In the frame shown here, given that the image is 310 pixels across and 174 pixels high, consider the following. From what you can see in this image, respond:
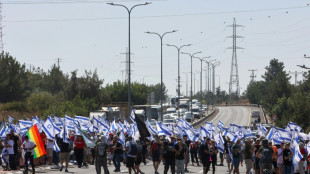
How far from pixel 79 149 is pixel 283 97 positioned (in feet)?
207

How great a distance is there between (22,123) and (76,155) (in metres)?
3.33

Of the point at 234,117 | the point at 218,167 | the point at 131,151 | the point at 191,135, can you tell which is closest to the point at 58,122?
the point at 191,135

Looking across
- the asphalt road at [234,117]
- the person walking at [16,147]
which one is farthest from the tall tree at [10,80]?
the person walking at [16,147]

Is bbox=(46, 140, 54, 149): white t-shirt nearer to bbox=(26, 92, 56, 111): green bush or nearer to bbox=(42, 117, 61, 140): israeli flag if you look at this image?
bbox=(42, 117, 61, 140): israeli flag

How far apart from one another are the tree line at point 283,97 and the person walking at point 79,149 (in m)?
23.0

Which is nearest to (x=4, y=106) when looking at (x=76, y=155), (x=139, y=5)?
(x=139, y=5)

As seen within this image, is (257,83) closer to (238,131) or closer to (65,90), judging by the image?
(65,90)

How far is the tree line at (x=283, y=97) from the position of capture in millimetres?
52500

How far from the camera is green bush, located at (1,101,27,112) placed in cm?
7188

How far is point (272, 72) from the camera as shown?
16388 cm

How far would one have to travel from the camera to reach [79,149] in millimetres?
27359

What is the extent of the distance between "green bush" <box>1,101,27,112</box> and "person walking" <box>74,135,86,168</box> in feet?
Result: 147

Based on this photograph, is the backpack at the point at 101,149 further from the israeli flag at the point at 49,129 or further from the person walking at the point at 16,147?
the israeli flag at the point at 49,129

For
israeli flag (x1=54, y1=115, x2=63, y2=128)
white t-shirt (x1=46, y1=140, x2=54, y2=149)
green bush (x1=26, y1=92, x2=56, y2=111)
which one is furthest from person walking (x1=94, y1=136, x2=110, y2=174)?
green bush (x1=26, y1=92, x2=56, y2=111)
